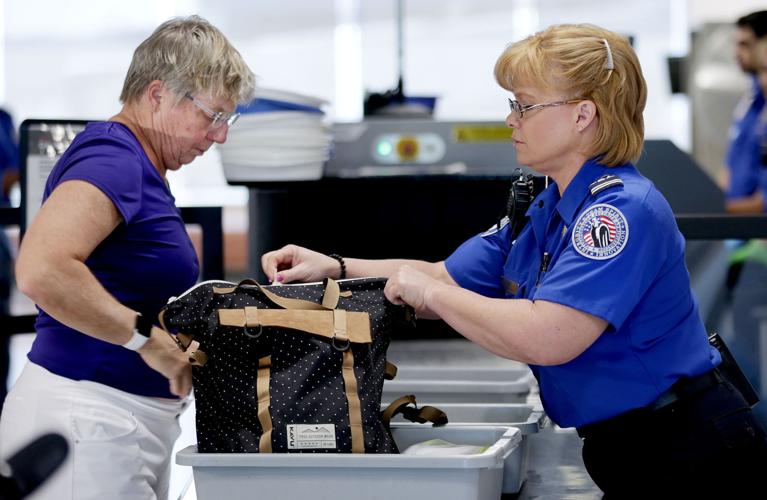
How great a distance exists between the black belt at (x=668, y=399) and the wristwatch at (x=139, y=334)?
2.36 ft

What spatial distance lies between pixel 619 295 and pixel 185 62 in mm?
816

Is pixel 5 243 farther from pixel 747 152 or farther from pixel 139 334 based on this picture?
pixel 747 152

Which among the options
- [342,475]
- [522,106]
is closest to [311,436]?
[342,475]

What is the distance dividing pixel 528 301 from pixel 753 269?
6.69ft

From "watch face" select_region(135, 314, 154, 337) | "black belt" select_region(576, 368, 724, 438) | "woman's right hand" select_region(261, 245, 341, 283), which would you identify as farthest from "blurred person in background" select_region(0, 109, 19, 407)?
"black belt" select_region(576, 368, 724, 438)

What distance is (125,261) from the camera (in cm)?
171

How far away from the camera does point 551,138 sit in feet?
5.53

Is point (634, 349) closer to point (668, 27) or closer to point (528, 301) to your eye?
point (528, 301)

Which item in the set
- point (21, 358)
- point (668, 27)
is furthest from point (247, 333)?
point (668, 27)

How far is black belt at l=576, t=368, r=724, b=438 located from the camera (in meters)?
1.62

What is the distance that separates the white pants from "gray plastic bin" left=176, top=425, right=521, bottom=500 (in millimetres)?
224

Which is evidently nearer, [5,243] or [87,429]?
[87,429]

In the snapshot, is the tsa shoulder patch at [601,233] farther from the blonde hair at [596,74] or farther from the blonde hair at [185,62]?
the blonde hair at [185,62]

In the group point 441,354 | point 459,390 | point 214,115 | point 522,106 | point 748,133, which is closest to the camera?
point 522,106
